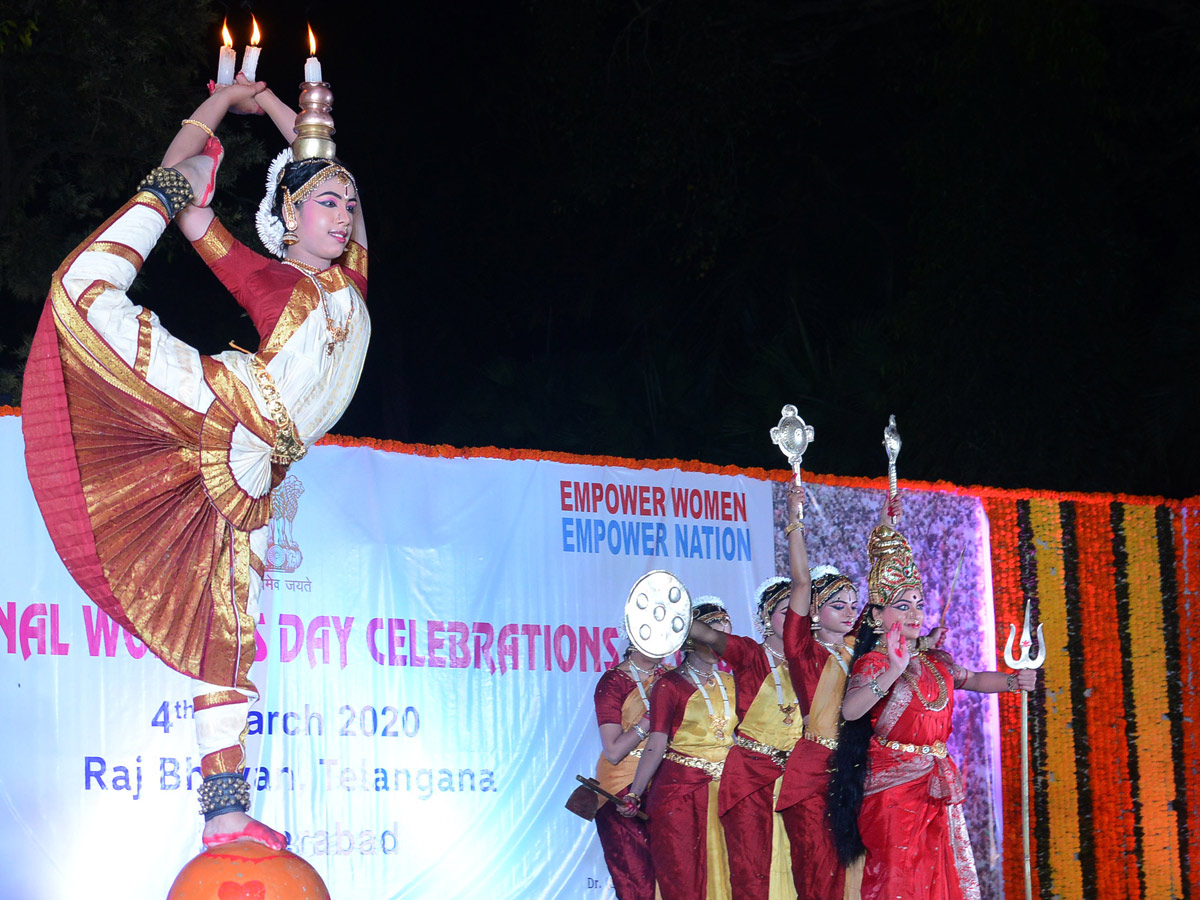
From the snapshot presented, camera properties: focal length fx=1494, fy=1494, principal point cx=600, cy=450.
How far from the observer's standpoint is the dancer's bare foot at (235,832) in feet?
9.55

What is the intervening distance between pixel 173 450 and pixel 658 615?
9.84ft

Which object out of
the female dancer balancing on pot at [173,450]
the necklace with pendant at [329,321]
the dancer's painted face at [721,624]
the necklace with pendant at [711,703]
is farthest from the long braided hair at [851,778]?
the female dancer balancing on pot at [173,450]

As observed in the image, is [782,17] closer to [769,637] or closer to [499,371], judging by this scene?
[499,371]

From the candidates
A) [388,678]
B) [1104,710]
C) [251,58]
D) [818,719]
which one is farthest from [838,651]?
[251,58]

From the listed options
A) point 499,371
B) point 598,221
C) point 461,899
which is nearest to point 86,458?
point 461,899

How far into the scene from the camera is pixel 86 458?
3014 millimetres

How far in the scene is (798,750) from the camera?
5.57 metres

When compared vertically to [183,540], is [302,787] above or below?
below

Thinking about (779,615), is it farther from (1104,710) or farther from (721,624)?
(1104,710)

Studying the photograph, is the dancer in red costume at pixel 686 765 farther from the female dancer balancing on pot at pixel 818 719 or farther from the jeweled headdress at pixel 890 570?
the jeweled headdress at pixel 890 570

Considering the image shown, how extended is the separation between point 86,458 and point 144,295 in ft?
30.0

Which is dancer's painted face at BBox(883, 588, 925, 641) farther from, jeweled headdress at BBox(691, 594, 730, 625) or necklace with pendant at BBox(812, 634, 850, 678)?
jeweled headdress at BBox(691, 594, 730, 625)

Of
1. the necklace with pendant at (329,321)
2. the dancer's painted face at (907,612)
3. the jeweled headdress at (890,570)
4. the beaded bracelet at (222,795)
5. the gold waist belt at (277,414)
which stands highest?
the necklace with pendant at (329,321)

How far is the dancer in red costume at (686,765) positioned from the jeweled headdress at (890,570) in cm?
112
